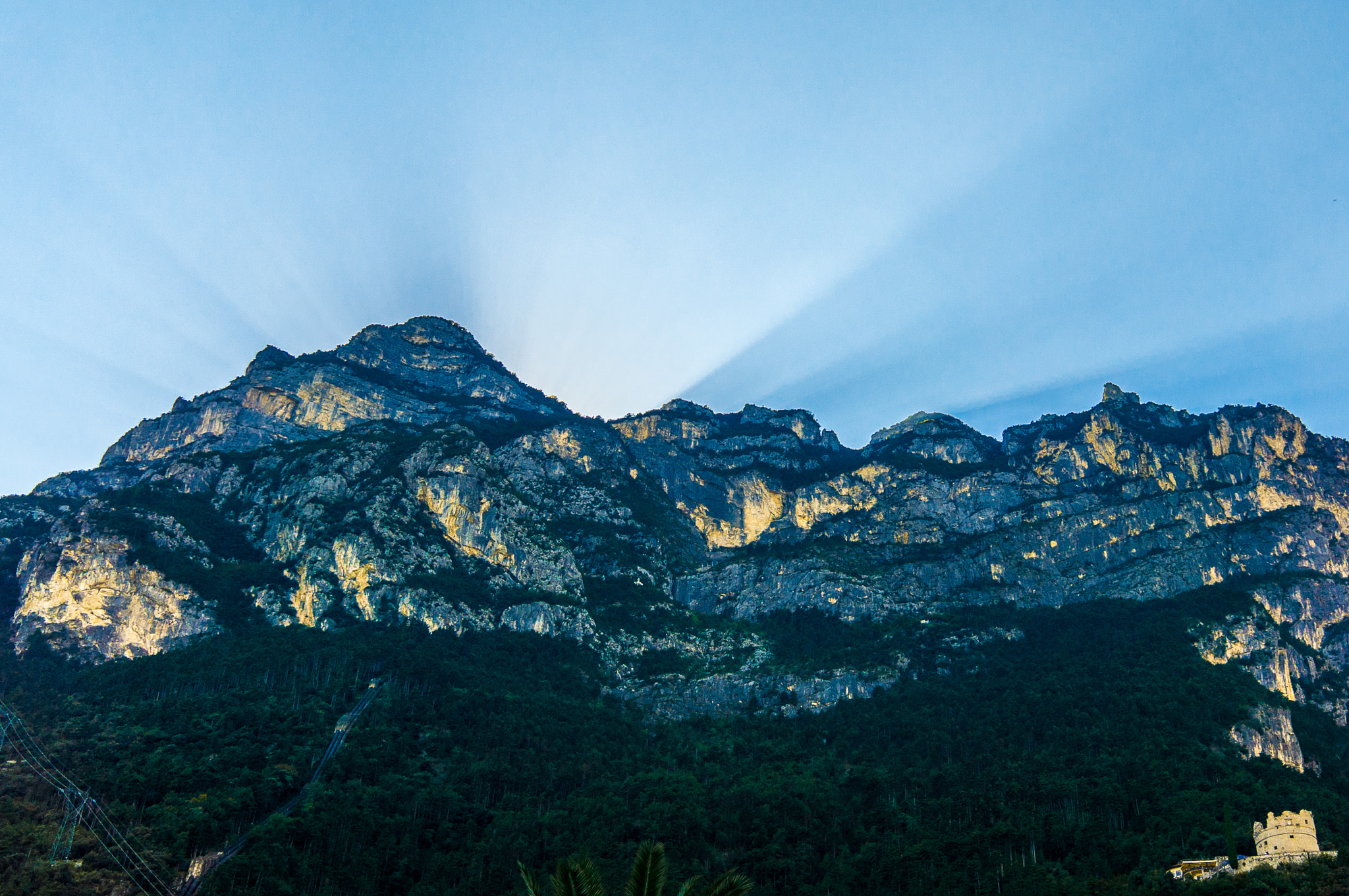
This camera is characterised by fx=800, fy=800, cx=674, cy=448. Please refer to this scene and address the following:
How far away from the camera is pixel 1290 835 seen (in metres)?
67.7

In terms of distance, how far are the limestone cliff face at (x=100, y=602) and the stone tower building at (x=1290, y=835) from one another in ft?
499

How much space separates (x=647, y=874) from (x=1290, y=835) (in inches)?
2799

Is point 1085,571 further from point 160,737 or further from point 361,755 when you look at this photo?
point 160,737

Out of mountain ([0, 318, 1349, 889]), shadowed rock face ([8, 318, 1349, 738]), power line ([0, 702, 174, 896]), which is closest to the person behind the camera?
power line ([0, 702, 174, 896])

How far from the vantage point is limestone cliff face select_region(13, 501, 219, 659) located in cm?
13688

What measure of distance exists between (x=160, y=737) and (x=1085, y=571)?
570 ft

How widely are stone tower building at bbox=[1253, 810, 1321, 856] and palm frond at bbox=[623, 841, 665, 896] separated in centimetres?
6957

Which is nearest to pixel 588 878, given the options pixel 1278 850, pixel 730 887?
pixel 730 887

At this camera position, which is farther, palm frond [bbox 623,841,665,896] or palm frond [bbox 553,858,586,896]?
palm frond [bbox 553,858,586,896]

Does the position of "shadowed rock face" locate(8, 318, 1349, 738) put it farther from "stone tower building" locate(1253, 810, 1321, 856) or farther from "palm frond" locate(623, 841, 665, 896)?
"palm frond" locate(623, 841, 665, 896)

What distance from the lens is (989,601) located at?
176 metres

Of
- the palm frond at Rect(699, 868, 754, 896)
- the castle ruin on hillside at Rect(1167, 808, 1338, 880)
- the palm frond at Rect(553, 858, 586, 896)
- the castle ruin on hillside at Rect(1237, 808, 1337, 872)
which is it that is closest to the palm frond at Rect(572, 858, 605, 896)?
the palm frond at Rect(553, 858, 586, 896)

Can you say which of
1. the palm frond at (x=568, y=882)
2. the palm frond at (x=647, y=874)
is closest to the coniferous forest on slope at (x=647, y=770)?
the palm frond at (x=568, y=882)

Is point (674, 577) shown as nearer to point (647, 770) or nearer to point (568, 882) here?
point (647, 770)
